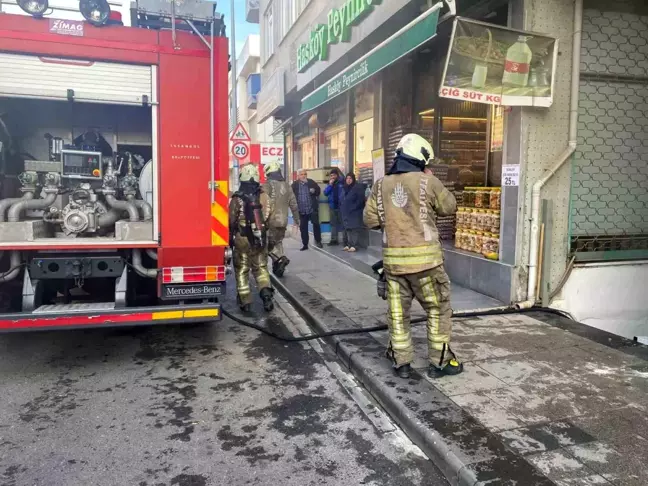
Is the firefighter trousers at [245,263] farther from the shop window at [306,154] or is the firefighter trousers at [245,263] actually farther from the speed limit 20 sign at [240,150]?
the shop window at [306,154]

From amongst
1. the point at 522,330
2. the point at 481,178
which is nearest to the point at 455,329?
the point at 522,330

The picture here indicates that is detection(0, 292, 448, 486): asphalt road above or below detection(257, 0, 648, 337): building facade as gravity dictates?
below

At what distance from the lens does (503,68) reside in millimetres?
5922

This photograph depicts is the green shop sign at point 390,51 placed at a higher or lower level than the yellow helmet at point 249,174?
higher

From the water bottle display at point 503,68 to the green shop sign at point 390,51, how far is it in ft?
1.41

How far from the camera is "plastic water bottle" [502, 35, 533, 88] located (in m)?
5.88

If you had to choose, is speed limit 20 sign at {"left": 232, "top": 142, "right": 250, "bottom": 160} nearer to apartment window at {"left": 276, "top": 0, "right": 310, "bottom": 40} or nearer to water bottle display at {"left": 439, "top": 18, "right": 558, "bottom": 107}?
apartment window at {"left": 276, "top": 0, "right": 310, "bottom": 40}

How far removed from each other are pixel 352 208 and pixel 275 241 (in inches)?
130

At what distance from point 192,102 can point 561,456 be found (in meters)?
3.97

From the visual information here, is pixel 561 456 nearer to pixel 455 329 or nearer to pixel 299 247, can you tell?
pixel 455 329

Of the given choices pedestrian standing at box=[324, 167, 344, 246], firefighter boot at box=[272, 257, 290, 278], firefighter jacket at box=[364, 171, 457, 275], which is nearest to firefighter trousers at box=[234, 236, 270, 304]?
firefighter boot at box=[272, 257, 290, 278]

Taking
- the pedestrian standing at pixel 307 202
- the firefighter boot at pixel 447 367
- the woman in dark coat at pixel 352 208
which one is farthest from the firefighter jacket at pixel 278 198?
the pedestrian standing at pixel 307 202

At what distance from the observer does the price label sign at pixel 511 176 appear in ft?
20.2

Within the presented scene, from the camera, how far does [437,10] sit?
579 centimetres
